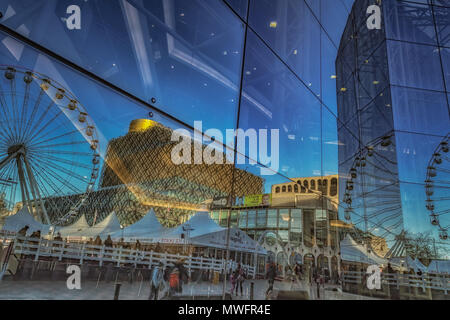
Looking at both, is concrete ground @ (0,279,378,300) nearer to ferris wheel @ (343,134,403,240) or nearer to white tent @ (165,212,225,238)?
white tent @ (165,212,225,238)

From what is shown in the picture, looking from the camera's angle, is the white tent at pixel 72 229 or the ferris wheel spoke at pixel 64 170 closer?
the ferris wheel spoke at pixel 64 170

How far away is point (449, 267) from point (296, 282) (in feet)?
18.5

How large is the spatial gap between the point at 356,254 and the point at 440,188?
363cm

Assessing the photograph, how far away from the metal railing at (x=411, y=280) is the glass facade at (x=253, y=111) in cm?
71

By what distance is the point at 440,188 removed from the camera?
945cm

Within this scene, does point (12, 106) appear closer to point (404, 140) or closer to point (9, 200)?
point (9, 200)

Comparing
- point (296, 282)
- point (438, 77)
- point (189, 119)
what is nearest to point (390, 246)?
point (296, 282)

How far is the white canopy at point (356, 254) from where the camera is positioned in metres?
9.06

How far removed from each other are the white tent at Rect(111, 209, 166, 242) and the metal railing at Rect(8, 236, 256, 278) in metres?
1.61

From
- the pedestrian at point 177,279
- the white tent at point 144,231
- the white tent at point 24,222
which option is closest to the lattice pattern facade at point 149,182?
the white tent at point 24,222

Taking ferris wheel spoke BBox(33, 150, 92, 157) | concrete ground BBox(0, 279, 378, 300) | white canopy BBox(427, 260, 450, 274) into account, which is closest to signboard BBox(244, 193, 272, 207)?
concrete ground BBox(0, 279, 378, 300)

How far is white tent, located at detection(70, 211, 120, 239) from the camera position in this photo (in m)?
11.0

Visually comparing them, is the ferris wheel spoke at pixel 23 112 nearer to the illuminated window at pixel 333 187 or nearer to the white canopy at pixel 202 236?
the white canopy at pixel 202 236
